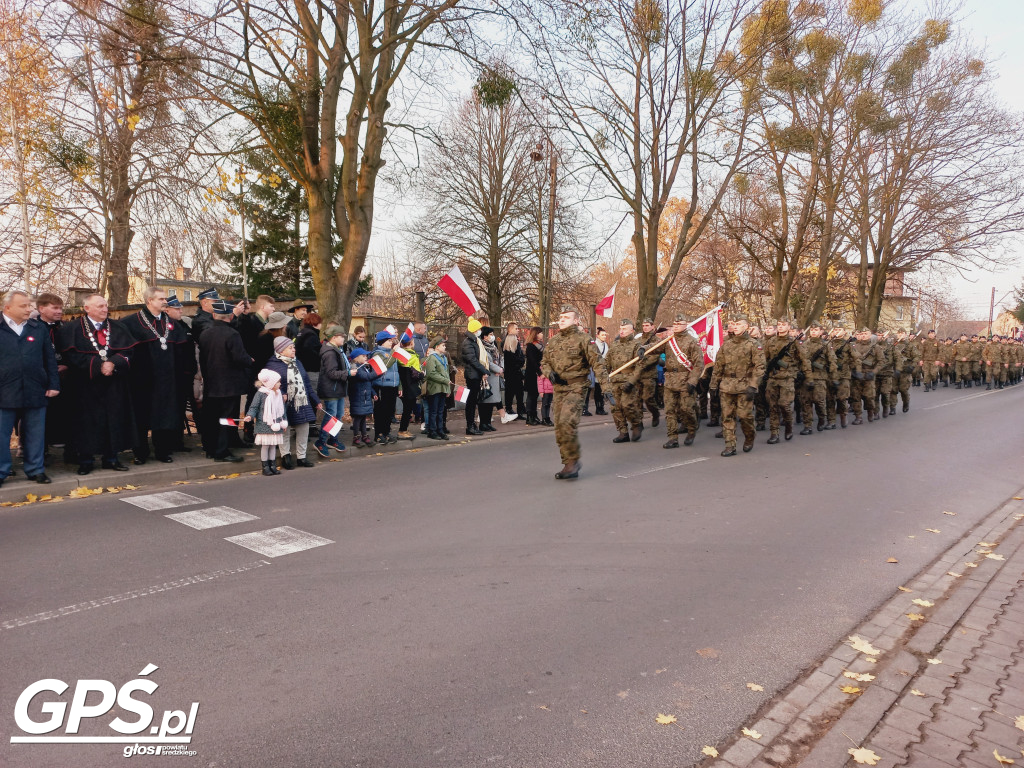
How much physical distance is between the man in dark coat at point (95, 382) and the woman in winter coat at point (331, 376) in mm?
2557

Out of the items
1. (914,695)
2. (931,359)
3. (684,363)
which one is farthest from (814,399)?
(931,359)

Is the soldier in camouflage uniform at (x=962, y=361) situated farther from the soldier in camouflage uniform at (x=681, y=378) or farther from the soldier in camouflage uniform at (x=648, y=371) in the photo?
the soldier in camouflage uniform at (x=681, y=378)

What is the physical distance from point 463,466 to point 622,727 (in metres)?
6.35

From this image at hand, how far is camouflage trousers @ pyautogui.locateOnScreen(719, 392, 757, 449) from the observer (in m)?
10.5

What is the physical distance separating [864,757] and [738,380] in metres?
8.25

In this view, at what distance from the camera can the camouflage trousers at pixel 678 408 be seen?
1127 cm

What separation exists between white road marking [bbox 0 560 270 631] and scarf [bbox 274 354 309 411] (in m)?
4.07

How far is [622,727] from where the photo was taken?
119 inches

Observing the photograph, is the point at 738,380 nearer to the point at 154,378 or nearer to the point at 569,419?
the point at 569,419

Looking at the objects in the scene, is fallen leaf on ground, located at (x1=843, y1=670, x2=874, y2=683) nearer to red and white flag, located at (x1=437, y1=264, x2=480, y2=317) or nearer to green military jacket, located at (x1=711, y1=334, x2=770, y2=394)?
green military jacket, located at (x1=711, y1=334, x2=770, y2=394)

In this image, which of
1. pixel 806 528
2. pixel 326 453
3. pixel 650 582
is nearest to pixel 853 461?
pixel 806 528

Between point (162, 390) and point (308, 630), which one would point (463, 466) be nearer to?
point (162, 390)

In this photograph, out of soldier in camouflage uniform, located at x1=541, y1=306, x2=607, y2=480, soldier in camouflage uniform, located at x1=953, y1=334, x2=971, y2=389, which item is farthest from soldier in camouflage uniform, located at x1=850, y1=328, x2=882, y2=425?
soldier in camouflage uniform, located at x1=953, y1=334, x2=971, y2=389

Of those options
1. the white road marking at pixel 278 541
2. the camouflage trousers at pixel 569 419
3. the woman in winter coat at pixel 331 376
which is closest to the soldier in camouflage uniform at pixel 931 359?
the camouflage trousers at pixel 569 419
